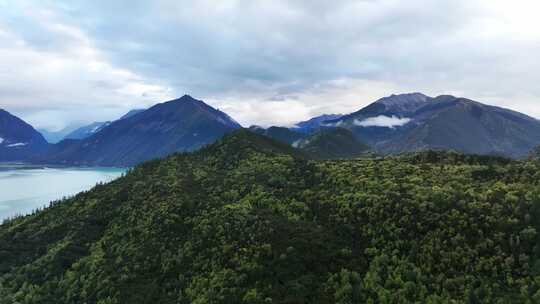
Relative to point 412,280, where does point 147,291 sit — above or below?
below

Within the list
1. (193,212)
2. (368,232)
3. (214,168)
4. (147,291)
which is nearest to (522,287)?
(368,232)

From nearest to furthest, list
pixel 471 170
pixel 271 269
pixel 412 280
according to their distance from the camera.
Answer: pixel 412 280 < pixel 271 269 < pixel 471 170

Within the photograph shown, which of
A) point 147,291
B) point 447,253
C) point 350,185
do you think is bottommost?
point 147,291

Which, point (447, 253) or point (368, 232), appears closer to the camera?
point (447, 253)

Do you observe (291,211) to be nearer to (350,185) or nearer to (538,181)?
(350,185)

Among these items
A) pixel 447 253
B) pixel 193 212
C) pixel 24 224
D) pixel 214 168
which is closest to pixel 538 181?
pixel 447 253

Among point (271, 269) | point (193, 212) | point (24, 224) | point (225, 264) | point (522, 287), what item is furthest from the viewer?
point (24, 224)
